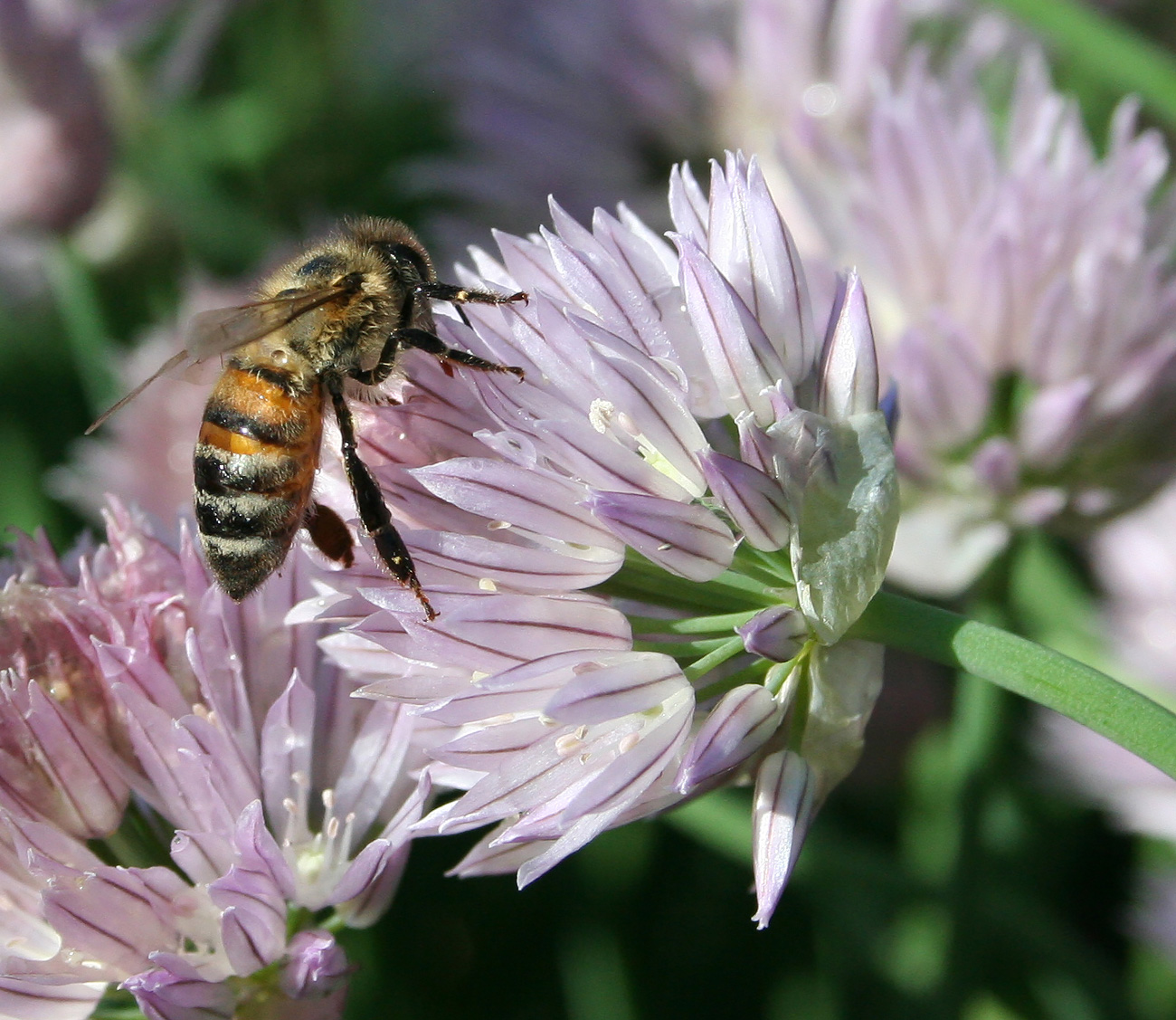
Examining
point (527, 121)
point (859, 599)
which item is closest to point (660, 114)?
point (527, 121)

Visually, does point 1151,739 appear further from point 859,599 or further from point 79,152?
point 79,152

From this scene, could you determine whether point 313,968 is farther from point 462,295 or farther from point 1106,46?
point 1106,46

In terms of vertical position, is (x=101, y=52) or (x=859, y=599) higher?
(x=859, y=599)

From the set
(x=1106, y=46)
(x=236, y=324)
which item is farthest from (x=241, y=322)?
(x=1106, y=46)

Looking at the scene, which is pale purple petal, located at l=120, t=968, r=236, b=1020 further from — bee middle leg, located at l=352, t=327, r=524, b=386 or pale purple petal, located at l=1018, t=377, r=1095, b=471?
pale purple petal, located at l=1018, t=377, r=1095, b=471

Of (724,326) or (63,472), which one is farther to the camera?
(63,472)

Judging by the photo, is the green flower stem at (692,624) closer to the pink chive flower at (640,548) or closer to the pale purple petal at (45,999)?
the pink chive flower at (640,548)

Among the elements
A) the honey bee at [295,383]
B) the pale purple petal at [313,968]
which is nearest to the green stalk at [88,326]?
the honey bee at [295,383]
